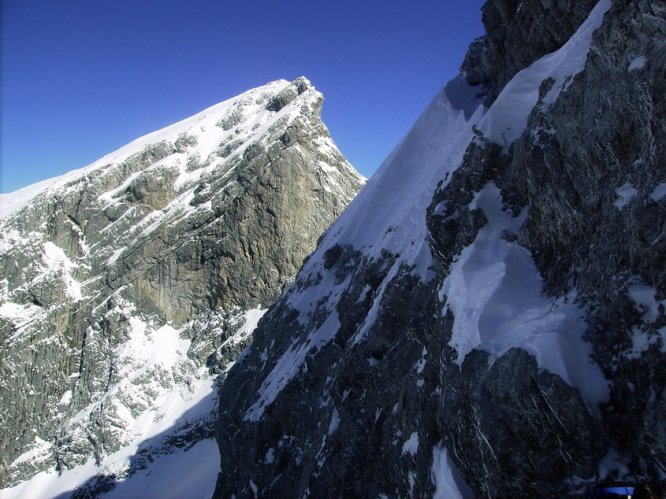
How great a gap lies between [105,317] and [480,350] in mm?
79199

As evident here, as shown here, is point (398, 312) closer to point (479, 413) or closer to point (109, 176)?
point (479, 413)

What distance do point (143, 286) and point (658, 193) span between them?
268 feet

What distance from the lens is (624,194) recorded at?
1329cm

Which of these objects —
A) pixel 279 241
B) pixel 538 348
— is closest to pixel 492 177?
pixel 538 348

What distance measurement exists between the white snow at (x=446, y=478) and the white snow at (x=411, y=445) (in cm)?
157

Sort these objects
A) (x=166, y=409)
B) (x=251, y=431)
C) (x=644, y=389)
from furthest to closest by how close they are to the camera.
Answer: (x=166, y=409) → (x=251, y=431) → (x=644, y=389)

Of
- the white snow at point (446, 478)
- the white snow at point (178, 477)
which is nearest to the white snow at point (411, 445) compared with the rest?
the white snow at point (446, 478)

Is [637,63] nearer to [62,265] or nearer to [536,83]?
[536,83]

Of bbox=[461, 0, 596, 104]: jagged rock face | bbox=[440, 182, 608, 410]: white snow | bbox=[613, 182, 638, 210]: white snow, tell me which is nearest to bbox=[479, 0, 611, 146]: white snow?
bbox=[461, 0, 596, 104]: jagged rock face

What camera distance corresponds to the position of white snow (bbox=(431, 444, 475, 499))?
15203 millimetres

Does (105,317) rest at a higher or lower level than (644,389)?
higher

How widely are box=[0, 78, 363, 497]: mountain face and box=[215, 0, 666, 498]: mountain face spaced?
4836 cm

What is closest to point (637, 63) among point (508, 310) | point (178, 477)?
point (508, 310)

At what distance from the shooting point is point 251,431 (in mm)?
34156
